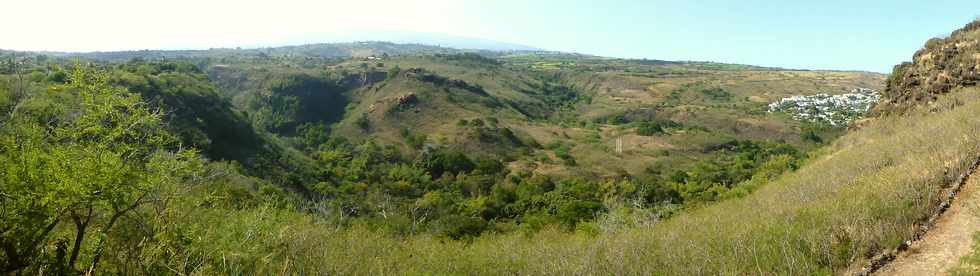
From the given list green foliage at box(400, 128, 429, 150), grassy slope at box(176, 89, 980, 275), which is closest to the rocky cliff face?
grassy slope at box(176, 89, 980, 275)

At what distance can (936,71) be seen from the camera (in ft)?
85.3

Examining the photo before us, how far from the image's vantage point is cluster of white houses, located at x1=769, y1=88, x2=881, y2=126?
284 ft

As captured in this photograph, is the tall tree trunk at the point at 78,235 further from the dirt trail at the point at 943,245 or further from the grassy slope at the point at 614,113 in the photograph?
the grassy slope at the point at 614,113

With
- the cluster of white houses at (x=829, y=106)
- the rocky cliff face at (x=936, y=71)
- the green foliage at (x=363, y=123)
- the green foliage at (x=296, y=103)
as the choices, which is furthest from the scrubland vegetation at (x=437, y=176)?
the cluster of white houses at (x=829, y=106)

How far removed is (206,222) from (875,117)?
1463 inches

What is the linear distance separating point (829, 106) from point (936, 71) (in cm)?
8566

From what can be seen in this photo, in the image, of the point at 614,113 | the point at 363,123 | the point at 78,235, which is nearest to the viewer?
the point at 78,235

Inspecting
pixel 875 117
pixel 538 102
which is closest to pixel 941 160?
pixel 875 117

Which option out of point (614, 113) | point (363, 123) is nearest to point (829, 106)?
point (614, 113)

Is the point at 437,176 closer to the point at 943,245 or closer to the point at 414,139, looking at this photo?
the point at 414,139

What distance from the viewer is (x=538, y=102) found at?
371 ft

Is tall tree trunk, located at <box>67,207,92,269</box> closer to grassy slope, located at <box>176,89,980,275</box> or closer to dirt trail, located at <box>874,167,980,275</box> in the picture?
grassy slope, located at <box>176,89,980,275</box>

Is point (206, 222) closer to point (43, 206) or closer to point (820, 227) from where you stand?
point (43, 206)

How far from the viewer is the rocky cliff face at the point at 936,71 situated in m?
23.5
